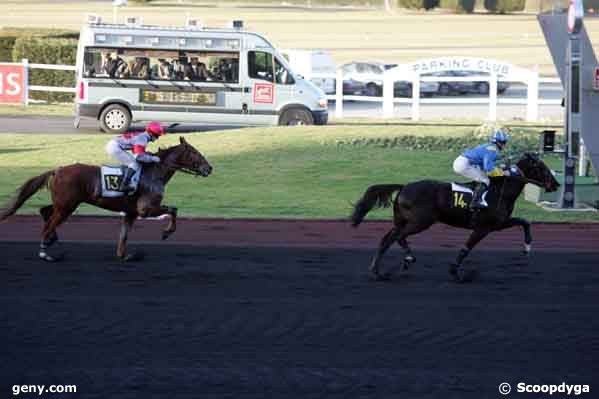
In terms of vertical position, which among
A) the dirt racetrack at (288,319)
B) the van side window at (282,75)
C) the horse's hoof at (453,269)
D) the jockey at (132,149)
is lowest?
the dirt racetrack at (288,319)

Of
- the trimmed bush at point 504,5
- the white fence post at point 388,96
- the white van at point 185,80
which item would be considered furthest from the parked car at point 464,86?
the trimmed bush at point 504,5

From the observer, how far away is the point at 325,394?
8.72 m

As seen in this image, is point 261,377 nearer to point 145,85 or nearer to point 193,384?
point 193,384

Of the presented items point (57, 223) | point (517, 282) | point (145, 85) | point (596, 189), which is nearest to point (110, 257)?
point (57, 223)

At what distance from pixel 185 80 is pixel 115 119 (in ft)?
6.88

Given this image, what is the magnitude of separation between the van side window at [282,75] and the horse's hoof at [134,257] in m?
16.2

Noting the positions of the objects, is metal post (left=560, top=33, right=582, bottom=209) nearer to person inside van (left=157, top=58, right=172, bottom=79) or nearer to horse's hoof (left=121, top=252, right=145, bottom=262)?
horse's hoof (left=121, top=252, right=145, bottom=262)

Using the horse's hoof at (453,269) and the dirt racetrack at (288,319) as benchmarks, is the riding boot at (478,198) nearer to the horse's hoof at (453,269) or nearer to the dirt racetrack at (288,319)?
the horse's hoof at (453,269)

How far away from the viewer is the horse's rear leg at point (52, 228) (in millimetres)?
13758

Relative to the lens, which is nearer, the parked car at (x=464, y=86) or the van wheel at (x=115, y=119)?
the van wheel at (x=115, y=119)

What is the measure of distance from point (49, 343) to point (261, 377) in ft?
6.96

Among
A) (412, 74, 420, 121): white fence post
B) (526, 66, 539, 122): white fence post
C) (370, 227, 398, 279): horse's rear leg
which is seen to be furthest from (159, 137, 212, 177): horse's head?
(526, 66, 539, 122): white fence post

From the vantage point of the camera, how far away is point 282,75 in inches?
1182

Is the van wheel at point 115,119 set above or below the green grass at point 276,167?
above
